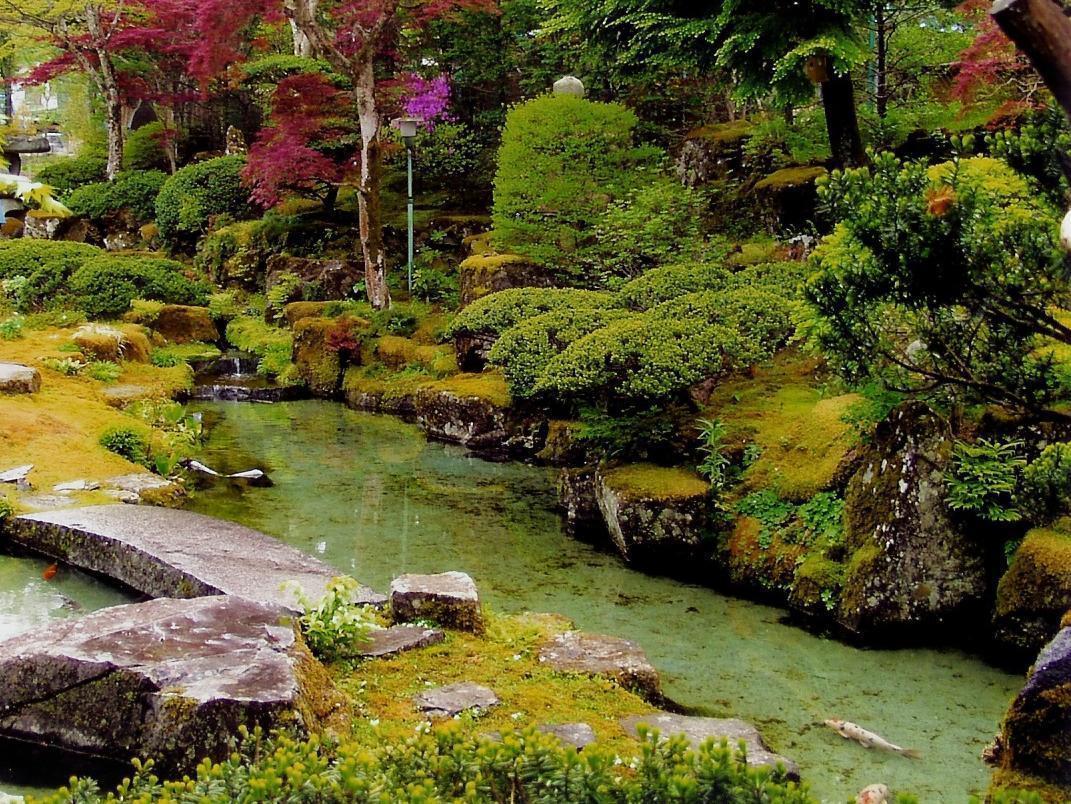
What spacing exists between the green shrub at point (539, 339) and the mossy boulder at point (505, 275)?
376cm

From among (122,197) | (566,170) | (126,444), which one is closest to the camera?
(126,444)

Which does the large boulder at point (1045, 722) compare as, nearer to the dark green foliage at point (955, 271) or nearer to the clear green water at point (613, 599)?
the clear green water at point (613, 599)

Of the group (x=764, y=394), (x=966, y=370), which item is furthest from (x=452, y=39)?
(x=966, y=370)

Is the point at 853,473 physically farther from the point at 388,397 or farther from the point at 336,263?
the point at 336,263

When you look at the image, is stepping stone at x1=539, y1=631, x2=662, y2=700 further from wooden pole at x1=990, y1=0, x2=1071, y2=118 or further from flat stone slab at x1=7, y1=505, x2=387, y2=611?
wooden pole at x1=990, y1=0, x2=1071, y2=118

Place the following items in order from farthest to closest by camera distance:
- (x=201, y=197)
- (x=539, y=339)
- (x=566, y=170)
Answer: (x=201, y=197) → (x=566, y=170) → (x=539, y=339)

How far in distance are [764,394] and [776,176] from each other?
5116 millimetres

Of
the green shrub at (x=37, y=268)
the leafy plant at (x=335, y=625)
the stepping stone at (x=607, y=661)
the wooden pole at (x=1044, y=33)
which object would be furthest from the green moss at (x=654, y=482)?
the green shrub at (x=37, y=268)

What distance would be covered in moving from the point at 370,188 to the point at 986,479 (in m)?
12.2

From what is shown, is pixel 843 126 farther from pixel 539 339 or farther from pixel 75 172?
pixel 75 172

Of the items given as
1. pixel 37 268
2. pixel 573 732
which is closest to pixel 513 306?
pixel 573 732

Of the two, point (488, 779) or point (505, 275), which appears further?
point (505, 275)

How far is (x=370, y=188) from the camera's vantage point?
52.6 feet

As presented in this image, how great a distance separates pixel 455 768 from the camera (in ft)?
8.34
